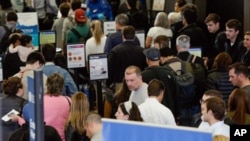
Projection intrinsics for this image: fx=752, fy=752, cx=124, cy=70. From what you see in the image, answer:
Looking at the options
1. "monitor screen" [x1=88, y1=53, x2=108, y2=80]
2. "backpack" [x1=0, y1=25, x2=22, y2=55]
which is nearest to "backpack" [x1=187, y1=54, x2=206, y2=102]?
"monitor screen" [x1=88, y1=53, x2=108, y2=80]

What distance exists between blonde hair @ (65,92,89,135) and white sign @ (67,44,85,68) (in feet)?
10.2

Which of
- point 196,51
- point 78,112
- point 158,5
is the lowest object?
point 78,112

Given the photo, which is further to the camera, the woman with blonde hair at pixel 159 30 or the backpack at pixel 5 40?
the woman with blonde hair at pixel 159 30

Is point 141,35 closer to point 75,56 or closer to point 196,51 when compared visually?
point 75,56

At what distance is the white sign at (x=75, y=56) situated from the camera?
11195 mm

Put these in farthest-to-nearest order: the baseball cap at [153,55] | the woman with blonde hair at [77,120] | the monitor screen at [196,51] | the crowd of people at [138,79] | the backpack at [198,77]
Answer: the monitor screen at [196,51] < the backpack at [198,77] < the baseball cap at [153,55] < the woman with blonde hair at [77,120] < the crowd of people at [138,79]

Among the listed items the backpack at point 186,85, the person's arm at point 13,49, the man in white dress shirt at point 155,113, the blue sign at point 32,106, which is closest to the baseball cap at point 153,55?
the backpack at point 186,85

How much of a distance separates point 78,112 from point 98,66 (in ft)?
8.94

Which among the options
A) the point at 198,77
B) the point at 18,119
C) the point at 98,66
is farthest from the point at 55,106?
the point at 198,77

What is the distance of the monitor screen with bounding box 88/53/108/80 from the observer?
34.8ft

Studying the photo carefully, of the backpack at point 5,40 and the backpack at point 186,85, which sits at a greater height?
the backpack at point 5,40

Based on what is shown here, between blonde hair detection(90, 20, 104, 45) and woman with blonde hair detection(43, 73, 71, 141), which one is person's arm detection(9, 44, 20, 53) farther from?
woman with blonde hair detection(43, 73, 71, 141)

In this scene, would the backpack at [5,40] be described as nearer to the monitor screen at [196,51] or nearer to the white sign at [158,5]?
the monitor screen at [196,51]

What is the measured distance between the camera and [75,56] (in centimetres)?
1127
